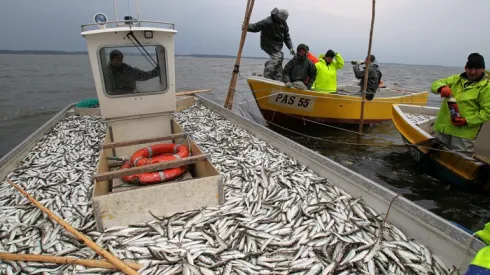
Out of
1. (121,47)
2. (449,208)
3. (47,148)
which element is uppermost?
(121,47)

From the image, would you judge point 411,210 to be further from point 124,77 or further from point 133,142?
point 124,77

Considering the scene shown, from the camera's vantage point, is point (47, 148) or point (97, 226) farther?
point (47, 148)

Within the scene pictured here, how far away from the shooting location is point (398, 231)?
369 cm

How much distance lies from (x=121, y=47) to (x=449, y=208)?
8.13 meters

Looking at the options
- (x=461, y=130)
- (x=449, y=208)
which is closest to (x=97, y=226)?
(x=461, y=130)

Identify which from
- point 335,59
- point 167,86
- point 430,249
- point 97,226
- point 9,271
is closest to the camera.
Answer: point 9,271

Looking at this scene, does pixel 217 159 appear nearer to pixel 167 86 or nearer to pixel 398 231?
pixel 167 86

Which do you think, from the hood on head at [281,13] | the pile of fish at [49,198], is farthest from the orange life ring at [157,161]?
the hood on head at [281,13]

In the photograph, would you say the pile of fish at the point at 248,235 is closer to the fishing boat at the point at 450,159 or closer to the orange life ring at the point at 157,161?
the orange life ring at the point at 157,161

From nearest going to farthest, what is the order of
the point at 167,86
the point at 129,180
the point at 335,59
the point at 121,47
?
the point at 129,180 → the point at 121,47 → the point at 167,86 → the point at 335,59

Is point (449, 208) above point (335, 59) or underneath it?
underneath

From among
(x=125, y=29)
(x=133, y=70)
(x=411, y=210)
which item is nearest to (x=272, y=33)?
(x=133, y=70)

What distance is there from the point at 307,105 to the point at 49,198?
9014 millimetres

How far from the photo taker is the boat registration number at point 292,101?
36.3 ft
